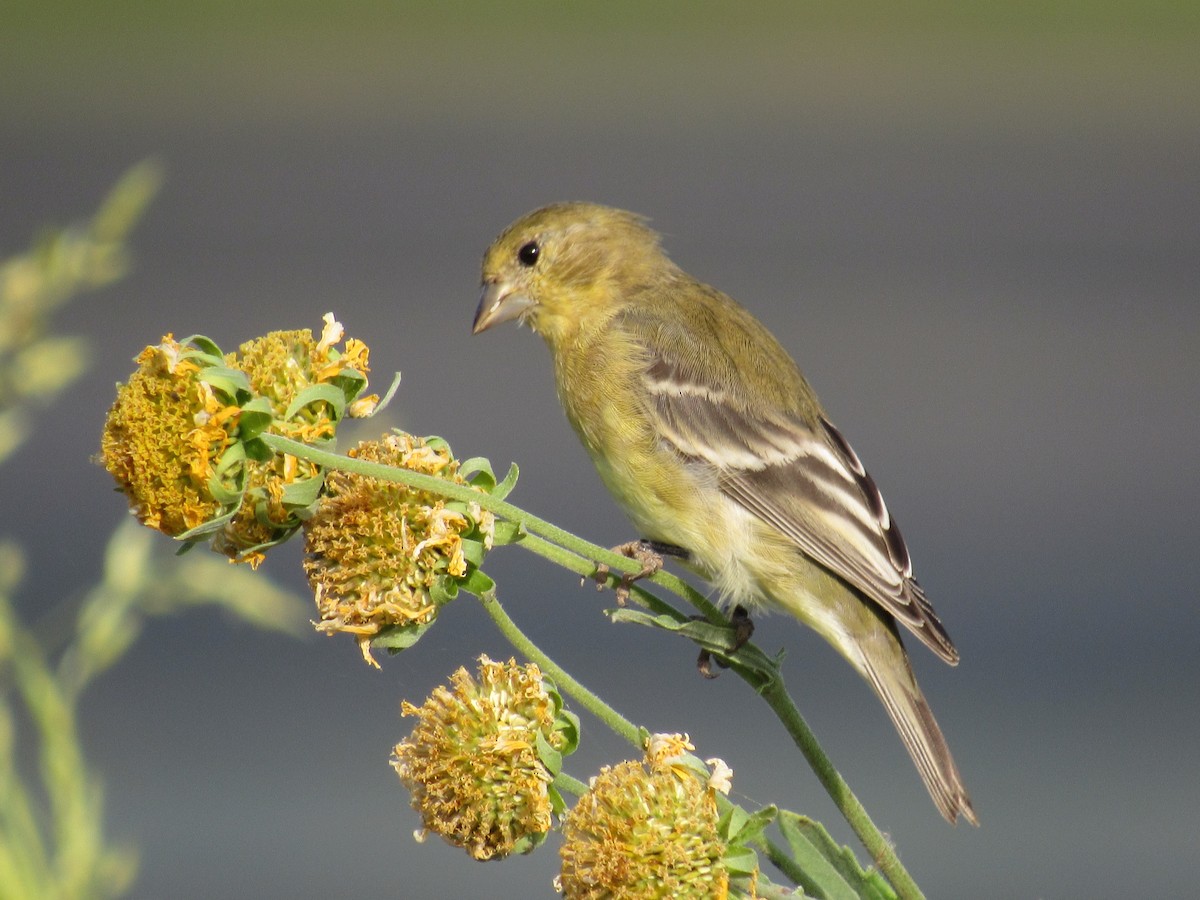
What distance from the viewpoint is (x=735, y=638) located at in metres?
1.68

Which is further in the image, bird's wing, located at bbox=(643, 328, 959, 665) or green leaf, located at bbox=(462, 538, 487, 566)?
bird's wing, located at bbox=(643, 328, 959, 665)

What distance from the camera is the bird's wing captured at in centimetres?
280

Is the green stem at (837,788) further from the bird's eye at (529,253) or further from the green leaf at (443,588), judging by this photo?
the bird's eye at (529,253)

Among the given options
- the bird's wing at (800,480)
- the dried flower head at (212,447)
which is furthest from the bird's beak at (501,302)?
the dried flower head at (212,447)

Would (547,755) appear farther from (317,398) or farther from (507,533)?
(317,398)

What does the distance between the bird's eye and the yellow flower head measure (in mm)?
2243

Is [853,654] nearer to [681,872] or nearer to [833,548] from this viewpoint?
[833,548]

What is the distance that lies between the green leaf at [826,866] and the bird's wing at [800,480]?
4.02 feet

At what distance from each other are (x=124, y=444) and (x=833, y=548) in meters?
1.80

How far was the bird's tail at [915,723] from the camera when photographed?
2.42 m

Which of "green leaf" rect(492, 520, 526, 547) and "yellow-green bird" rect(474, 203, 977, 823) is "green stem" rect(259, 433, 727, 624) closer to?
"green leaf" rect(492, 520, 526, 547)

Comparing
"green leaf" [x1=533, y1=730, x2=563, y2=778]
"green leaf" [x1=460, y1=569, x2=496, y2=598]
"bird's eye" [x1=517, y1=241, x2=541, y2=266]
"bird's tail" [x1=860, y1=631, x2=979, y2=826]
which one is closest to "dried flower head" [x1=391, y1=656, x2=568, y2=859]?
"green leaf" [x1=533, y1=730, x2=563, y2=778]

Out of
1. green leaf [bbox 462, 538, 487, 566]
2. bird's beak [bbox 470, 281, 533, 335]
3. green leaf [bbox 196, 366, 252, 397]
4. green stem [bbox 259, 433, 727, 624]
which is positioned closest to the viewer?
green stem [bbox 259, 433, 727, 624]

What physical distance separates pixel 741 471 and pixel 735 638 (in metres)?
1.38
